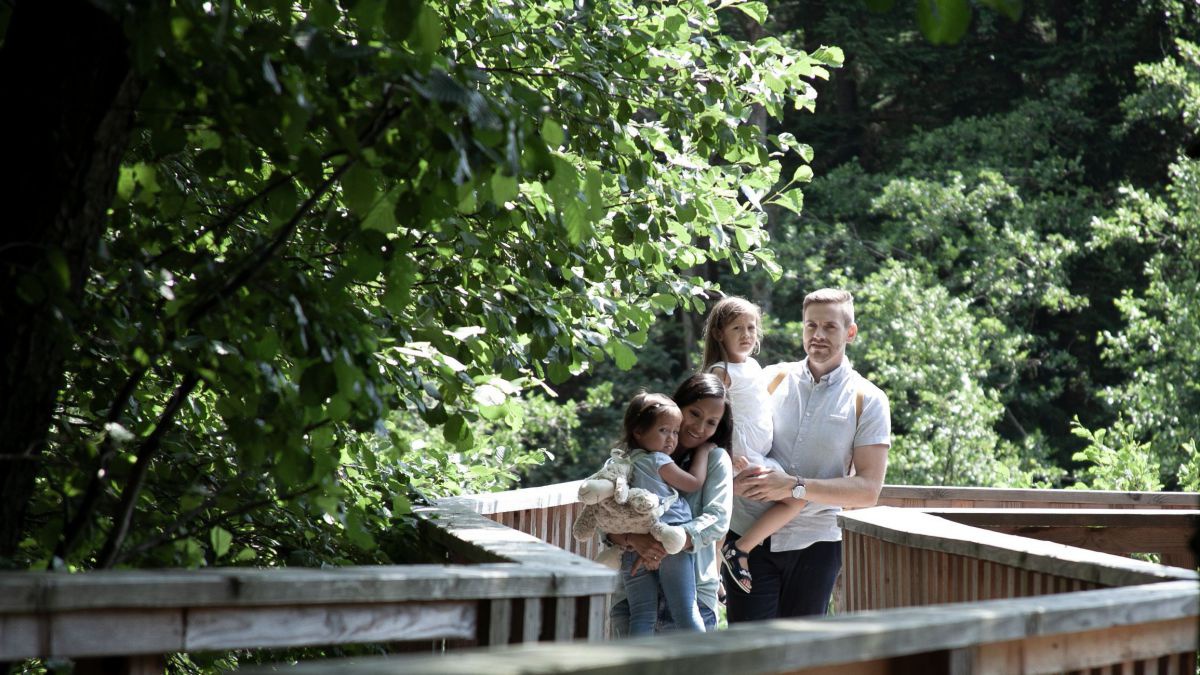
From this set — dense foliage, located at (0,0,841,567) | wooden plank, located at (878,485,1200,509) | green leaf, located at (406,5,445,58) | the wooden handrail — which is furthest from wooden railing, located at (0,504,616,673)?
wooden plank, located at (878,485,1200,509)

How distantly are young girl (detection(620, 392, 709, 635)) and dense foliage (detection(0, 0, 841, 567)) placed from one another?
200 millimetres

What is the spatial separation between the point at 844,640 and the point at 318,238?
2.30 meters

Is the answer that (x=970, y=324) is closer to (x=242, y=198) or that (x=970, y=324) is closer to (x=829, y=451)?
(x=829, y=451)

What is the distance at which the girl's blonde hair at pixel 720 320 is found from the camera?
479cm

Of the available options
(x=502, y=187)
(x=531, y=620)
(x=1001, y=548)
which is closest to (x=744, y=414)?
(x=1001, y=548)

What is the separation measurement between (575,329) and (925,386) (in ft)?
40.3

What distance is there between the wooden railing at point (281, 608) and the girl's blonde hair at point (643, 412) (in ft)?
4.32

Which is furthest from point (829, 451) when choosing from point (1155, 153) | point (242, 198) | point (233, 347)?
point (1155, 153)

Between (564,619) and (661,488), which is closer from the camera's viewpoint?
(564,619)

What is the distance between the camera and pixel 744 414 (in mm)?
4695

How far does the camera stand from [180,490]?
115 inches

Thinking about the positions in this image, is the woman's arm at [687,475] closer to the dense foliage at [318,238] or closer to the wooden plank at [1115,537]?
the dense foliage at [318,238]

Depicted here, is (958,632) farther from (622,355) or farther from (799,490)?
(799,490)

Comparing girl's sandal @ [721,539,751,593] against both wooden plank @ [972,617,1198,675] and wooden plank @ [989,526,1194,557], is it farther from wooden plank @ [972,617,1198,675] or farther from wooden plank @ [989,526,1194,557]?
wooden plank @ [972,617,1198,675]
